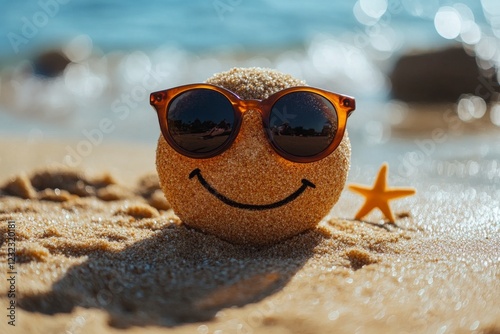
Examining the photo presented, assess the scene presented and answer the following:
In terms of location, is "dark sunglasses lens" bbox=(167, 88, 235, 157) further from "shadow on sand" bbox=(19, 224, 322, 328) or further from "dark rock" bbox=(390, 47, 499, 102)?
"dark rock" bbox=(390, 47, 499, 102)

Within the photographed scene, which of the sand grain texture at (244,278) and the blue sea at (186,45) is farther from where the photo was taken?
the blue sea at (186,45)

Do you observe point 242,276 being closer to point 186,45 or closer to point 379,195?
point 379,195

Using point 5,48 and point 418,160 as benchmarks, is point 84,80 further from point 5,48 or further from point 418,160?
point 418,160

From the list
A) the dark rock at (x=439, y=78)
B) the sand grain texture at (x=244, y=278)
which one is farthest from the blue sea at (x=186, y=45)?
the sand grain texture at (x=244, y=278)

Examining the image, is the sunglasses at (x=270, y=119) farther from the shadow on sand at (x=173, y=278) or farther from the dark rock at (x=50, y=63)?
the dark rock at (x=50, y=63)

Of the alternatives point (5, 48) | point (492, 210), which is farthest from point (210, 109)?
point (5, 48)

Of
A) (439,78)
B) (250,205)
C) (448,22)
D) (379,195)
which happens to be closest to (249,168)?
(250,205)
